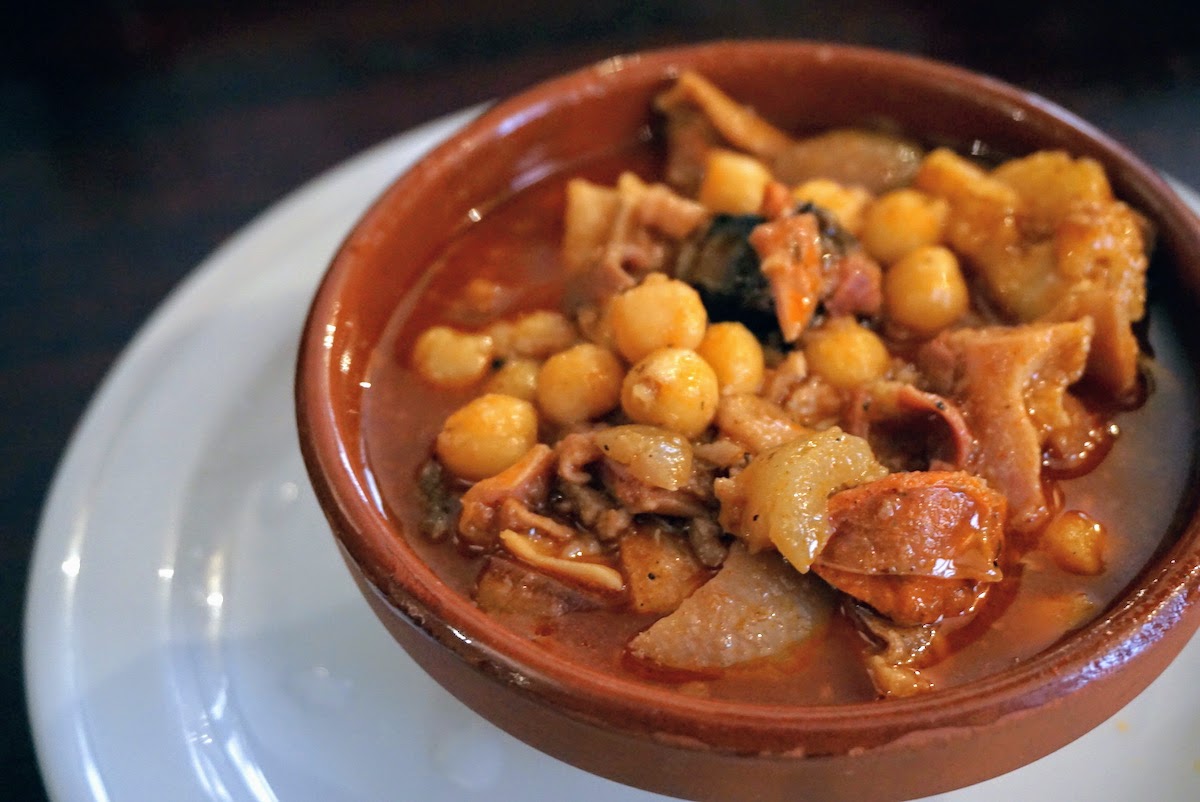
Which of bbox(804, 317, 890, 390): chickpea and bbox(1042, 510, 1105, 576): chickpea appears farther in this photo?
bbox(804, 317, 890, 390): chickpea

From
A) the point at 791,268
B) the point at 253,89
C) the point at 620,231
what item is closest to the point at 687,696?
the point at 791,268

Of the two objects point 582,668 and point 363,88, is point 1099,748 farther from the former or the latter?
point 363,88

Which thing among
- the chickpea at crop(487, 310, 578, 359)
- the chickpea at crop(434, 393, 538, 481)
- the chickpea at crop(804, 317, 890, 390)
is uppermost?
the chickpea at crop(804, 317, 890, 390)

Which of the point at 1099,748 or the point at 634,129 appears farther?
the point at 634,129

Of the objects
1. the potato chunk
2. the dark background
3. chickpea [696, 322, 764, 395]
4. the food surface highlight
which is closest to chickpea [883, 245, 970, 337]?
the food surface highlight

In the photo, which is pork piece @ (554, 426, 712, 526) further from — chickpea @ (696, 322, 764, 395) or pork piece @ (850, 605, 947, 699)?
pork piece @ (850, 605, 947, 699)

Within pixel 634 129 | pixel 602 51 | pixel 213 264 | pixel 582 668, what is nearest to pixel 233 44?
pixel 602 51
